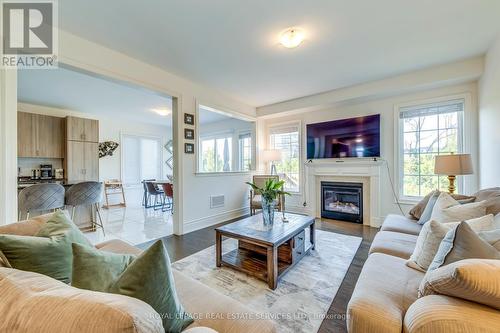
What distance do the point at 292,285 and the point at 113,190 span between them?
590 centimetres

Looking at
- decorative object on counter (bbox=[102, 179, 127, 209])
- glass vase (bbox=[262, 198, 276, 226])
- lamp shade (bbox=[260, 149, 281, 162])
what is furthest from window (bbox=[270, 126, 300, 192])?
decorative object on counter (bbox=[102, 179, 127, 209])

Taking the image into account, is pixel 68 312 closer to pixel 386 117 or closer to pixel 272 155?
pixel 272 155

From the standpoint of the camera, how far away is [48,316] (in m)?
0.46

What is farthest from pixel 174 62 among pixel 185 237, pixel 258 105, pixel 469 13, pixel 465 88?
pixel 465 88

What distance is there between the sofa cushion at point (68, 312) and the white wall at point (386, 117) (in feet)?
14.1

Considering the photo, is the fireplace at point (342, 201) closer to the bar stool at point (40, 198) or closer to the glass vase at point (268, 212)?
the glass vase at point (268, 212)

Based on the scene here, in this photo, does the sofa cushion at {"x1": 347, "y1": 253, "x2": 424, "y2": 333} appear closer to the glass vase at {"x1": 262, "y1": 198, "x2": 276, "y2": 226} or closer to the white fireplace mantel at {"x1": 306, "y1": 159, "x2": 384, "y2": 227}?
the glass vase at {"x1": 262, "y1": 198, "x2": 276, "y2": 226}

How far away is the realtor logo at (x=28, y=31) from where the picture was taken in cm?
190

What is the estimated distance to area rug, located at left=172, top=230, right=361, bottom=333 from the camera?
1.59m

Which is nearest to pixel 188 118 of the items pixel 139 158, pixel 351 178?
pixel 351 178

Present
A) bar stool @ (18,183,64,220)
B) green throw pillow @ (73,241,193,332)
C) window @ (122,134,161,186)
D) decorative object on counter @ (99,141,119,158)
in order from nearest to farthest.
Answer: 1. green throw pillow @ (73,241,193,332)
2. bar stool @ (18,183,64,220)
3. decorative object on counter @ (99,141,119,158)
4. window @ (122,134,161,186)

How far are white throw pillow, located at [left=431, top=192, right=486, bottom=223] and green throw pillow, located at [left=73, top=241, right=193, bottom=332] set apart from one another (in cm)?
214

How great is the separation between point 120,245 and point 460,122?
4764 mm

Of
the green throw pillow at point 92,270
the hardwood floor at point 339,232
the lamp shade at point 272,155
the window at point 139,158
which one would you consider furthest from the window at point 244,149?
the green throw pillow at point 92,270
